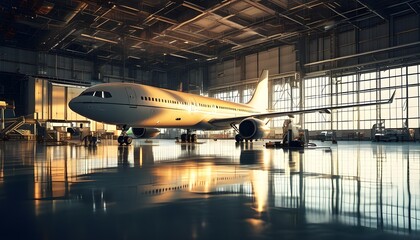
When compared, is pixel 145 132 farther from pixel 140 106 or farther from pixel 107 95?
pixel 107 95

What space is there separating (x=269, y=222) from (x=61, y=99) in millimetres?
40203

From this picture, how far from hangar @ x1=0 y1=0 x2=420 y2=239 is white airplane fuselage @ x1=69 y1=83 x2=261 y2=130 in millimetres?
1584

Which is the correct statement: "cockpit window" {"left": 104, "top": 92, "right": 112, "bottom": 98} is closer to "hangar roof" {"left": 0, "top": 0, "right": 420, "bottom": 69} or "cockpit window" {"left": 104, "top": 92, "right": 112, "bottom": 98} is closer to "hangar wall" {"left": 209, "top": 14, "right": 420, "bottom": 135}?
"hangar roof" {"left": 0, "top": 0, "right": 420, "bottom": 69}

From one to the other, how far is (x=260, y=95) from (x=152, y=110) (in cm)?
1396

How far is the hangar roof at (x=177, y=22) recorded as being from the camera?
25.0 meters

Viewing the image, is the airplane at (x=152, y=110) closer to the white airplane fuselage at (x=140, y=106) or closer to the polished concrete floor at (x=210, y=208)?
the white airplane fuselage at (x=140, y=106)

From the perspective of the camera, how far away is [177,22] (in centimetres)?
2778

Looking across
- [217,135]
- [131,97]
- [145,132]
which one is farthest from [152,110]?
[217,135]

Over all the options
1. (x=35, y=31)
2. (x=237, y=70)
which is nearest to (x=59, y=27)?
(x=35, y=31)

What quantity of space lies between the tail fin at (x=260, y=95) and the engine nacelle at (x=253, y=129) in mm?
10093

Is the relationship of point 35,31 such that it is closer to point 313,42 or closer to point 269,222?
point 313,42

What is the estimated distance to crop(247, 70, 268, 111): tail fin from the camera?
25.9 meters

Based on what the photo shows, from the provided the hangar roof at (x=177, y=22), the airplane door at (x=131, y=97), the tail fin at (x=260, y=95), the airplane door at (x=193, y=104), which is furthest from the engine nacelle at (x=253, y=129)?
the hangar roof at (x=177, y=22)

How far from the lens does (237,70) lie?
1645 inches
